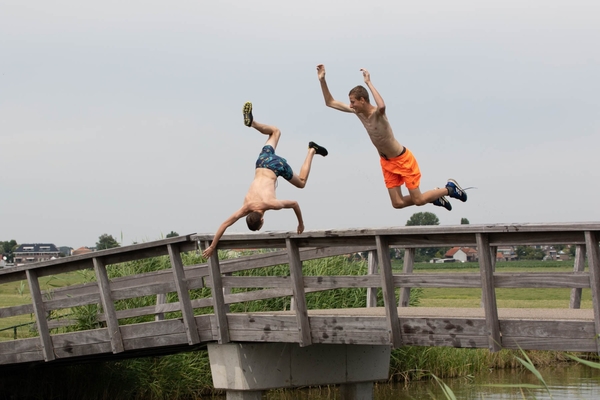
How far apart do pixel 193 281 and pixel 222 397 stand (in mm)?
5981

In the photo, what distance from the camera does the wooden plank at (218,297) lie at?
10.5 meters

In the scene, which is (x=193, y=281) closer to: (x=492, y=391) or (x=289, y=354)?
(x=289, y=354)

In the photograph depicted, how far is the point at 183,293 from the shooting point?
35.6ft

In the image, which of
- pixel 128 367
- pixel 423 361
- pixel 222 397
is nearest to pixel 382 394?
pixel 423 361

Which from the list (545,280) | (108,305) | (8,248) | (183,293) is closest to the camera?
(545,280)

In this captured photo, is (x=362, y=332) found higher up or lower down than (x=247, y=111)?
lower down

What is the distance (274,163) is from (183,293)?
1.88 metres

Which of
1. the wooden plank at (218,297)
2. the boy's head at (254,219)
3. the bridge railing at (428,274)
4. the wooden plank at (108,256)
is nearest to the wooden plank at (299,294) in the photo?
the bridge railing at (428,274)

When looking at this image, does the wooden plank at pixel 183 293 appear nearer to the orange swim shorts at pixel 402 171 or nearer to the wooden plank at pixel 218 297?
the wooden plank at pixel 218 297

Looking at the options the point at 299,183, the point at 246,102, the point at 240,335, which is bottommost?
the point at 240,335

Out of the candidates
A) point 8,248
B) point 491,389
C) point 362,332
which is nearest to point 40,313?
point 362,332

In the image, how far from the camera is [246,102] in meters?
11.2

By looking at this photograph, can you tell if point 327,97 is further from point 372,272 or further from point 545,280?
point 545,280

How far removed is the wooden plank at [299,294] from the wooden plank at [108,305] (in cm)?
280
